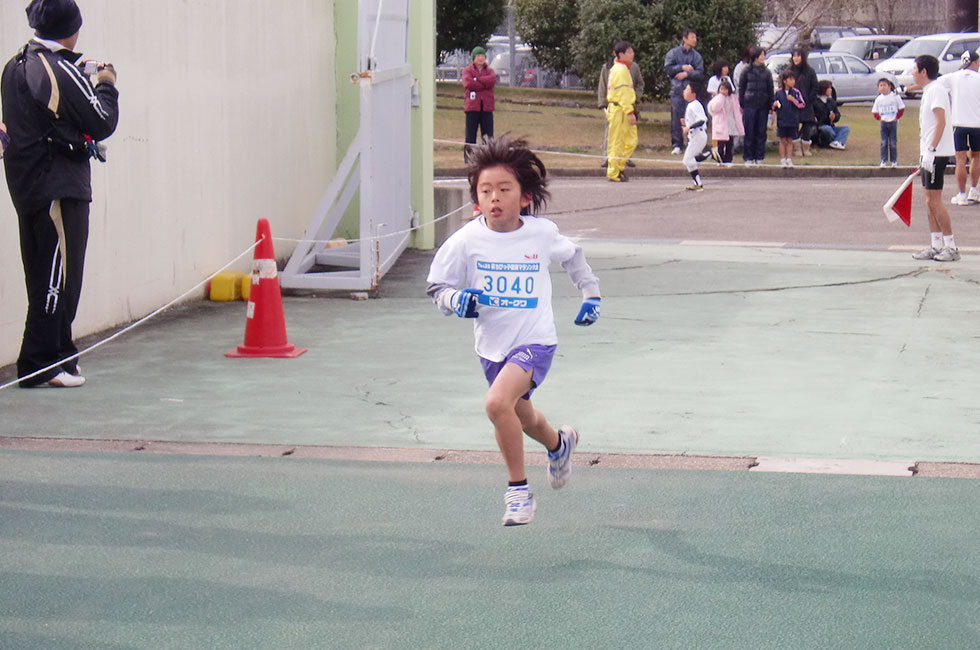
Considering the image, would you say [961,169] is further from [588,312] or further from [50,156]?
[588,312]

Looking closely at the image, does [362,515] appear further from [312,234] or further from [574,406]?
[312,234]

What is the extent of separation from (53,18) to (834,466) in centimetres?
445

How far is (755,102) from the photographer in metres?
22.9

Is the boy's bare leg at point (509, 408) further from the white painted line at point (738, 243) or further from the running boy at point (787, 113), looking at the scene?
the running boy at point (787, 113)

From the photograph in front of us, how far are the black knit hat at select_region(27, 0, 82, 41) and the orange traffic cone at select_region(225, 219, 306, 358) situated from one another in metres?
1.88

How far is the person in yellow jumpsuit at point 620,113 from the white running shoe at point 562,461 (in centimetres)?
1493

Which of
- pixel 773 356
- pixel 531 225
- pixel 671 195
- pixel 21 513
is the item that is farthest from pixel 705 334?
pixel 671 195

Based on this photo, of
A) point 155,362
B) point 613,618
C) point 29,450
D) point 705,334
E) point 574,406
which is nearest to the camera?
point 613,618

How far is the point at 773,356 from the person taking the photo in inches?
341

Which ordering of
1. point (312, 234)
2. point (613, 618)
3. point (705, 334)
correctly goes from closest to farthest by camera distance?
point (613, 618), point (705, 334), point (312, 234)

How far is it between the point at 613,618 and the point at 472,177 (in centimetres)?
183

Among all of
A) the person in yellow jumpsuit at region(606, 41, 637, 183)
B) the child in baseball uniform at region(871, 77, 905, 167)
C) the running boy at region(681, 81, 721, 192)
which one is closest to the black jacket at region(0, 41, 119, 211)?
the running boy at region(681, 81, 721, 192)

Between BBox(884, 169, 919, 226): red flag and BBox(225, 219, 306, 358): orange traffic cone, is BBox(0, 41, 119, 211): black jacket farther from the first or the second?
BBox(884, 169, 919, 226): red flag

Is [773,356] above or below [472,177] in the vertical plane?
below
